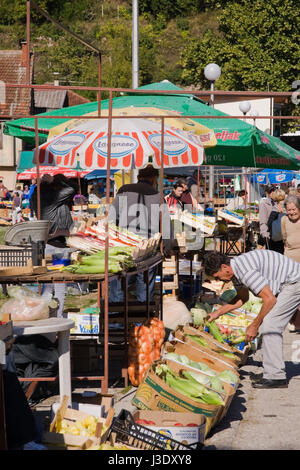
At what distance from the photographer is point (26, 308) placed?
19.2ft

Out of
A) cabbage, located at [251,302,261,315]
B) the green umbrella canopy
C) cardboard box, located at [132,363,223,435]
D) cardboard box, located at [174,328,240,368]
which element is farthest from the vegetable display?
the green umbrella canopy

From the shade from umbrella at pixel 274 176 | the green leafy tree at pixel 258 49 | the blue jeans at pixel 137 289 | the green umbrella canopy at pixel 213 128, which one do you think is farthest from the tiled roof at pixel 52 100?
the blue jeans at pixel 137 289

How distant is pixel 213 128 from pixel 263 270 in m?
5.58

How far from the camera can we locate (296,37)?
160 ft

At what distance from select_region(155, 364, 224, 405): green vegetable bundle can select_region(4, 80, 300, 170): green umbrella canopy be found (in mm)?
5380

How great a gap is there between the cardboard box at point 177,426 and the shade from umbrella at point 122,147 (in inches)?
160

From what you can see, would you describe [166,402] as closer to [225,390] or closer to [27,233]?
[225,390]

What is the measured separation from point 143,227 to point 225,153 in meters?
5.49

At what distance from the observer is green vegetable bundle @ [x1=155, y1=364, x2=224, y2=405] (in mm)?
5906

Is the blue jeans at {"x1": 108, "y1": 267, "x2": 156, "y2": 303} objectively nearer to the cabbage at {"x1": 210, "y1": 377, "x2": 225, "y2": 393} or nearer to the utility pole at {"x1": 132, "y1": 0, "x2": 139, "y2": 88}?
the cabbage at {"x1": 210, "y1": 377, "x2": 225, "y2": 393}

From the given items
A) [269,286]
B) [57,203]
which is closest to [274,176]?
[57,203]

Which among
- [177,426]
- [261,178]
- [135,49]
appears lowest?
[177,426]

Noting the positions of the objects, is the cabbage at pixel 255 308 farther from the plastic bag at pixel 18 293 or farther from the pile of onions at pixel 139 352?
the plastic bag at pixel 18 293

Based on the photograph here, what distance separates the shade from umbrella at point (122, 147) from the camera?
29.7 ft
